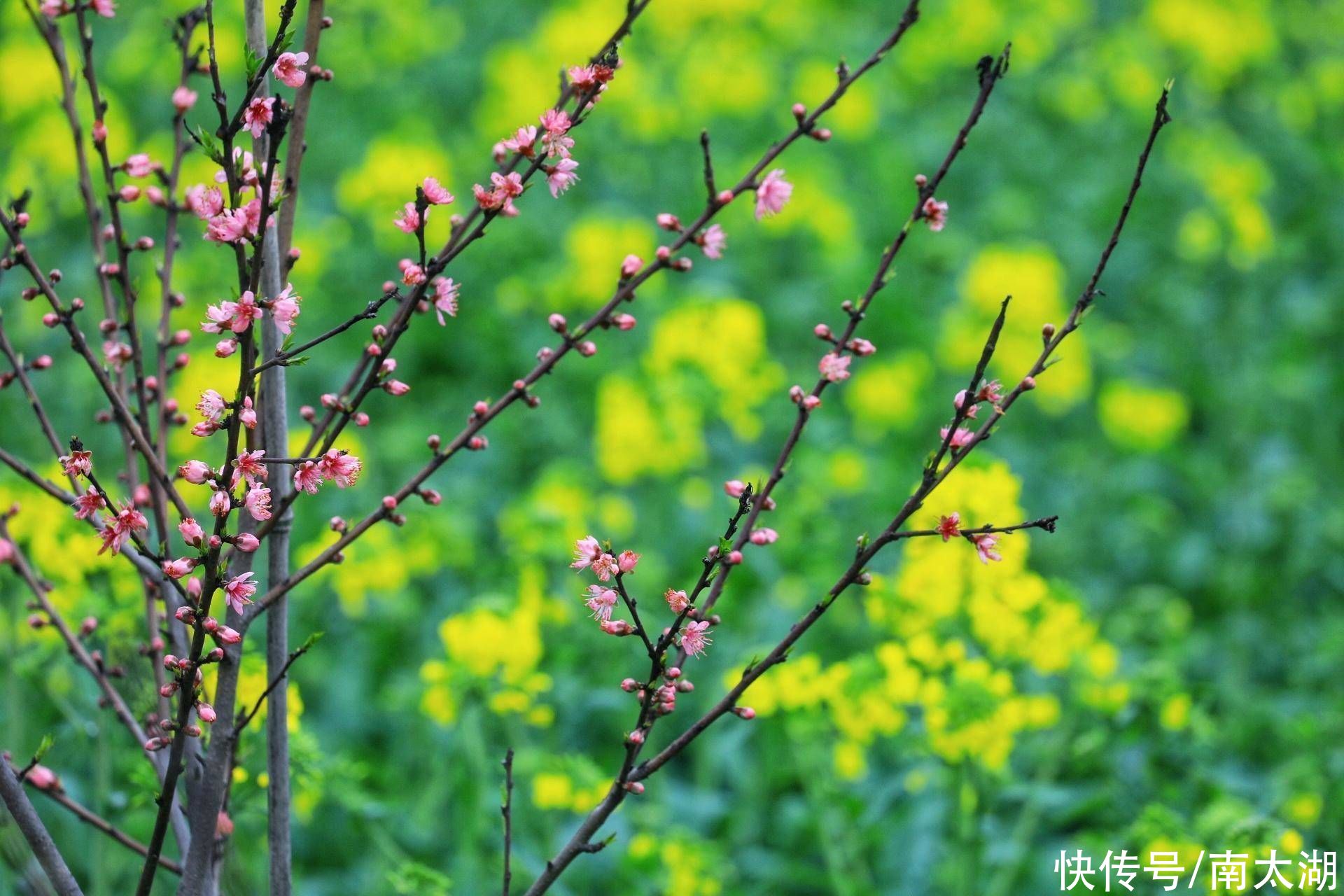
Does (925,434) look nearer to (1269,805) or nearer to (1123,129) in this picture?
(1269,805)

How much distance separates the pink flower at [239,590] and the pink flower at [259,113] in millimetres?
649

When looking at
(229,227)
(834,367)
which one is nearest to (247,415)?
(229,227)

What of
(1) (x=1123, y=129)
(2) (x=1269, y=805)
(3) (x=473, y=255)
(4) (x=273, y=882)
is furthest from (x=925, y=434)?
(4) (x=273, y=882)

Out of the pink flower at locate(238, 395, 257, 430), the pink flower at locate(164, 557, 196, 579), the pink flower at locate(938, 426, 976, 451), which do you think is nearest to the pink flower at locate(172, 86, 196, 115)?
the pink flower at locate(238, 395, 257, 430)

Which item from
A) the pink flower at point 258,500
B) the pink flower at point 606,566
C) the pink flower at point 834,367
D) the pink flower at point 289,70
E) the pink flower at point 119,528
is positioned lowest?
the pink flower at point 119,528

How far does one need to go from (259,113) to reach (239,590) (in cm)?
69

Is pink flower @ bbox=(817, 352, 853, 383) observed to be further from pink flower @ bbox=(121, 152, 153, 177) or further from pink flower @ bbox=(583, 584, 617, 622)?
pink flower @ bbox=(121, 152, 153, 177)

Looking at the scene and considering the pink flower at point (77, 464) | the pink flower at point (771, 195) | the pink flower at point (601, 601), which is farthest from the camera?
the pink flower at point (771, 195)

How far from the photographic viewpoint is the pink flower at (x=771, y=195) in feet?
6.91

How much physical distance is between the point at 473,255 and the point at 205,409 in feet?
18.6

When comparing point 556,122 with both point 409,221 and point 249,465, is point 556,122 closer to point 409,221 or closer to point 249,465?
point 409,221

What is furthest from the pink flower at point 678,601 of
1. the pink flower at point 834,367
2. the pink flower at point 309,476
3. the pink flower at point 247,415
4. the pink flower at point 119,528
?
the pink flower at point 119,528

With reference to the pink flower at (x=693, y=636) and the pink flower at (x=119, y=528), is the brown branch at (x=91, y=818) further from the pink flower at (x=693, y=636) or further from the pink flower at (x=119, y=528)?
the pink flower at (x=693, y=636)

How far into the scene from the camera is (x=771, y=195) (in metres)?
2.13
